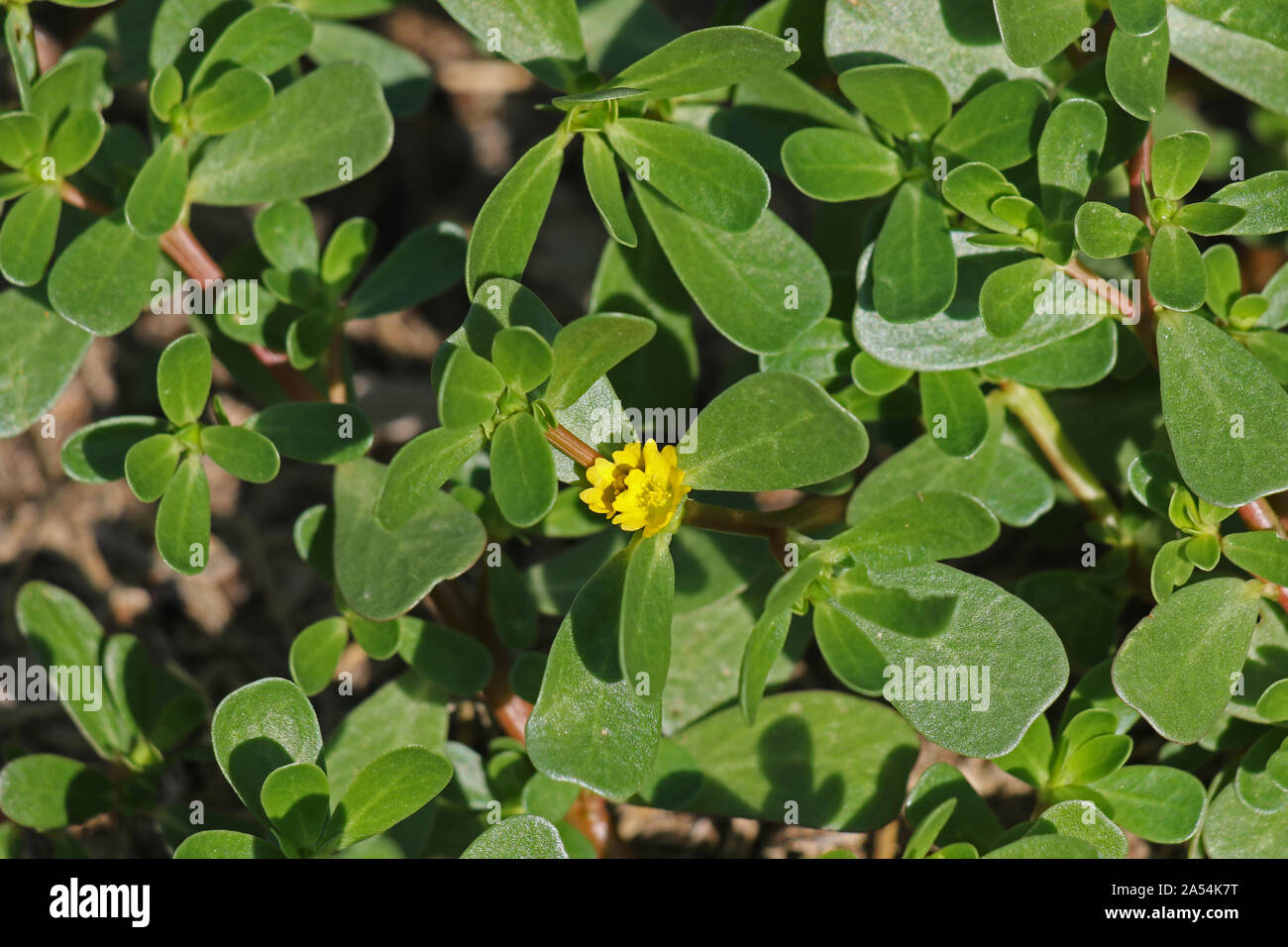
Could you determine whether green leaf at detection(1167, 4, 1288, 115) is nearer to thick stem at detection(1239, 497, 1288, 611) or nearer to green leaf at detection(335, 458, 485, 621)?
thick stem at detection(1239, 497, 1288, 611)

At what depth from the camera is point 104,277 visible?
1.99 metres

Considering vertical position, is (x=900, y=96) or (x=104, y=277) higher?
(x=900, y=96)

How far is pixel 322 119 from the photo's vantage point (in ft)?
6.86

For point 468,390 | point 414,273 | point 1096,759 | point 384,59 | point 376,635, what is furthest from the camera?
point 384,59

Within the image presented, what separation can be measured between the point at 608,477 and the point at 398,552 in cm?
41

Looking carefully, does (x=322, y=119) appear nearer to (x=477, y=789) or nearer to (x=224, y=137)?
(x=224, y=137)

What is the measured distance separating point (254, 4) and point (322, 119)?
37 centimetres

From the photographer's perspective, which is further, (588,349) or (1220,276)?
(1220,276)

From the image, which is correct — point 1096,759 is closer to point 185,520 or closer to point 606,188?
point 606,188

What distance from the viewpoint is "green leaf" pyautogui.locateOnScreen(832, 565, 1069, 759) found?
169cm

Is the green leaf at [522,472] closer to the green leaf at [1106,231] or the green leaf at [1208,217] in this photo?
the green leaf at [1106,231]

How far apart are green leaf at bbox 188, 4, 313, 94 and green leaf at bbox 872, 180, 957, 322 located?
3.49 feet

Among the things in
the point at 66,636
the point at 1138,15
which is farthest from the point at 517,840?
the point at 1138,15

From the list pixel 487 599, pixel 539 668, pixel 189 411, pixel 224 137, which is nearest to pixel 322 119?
pixel 224 137
